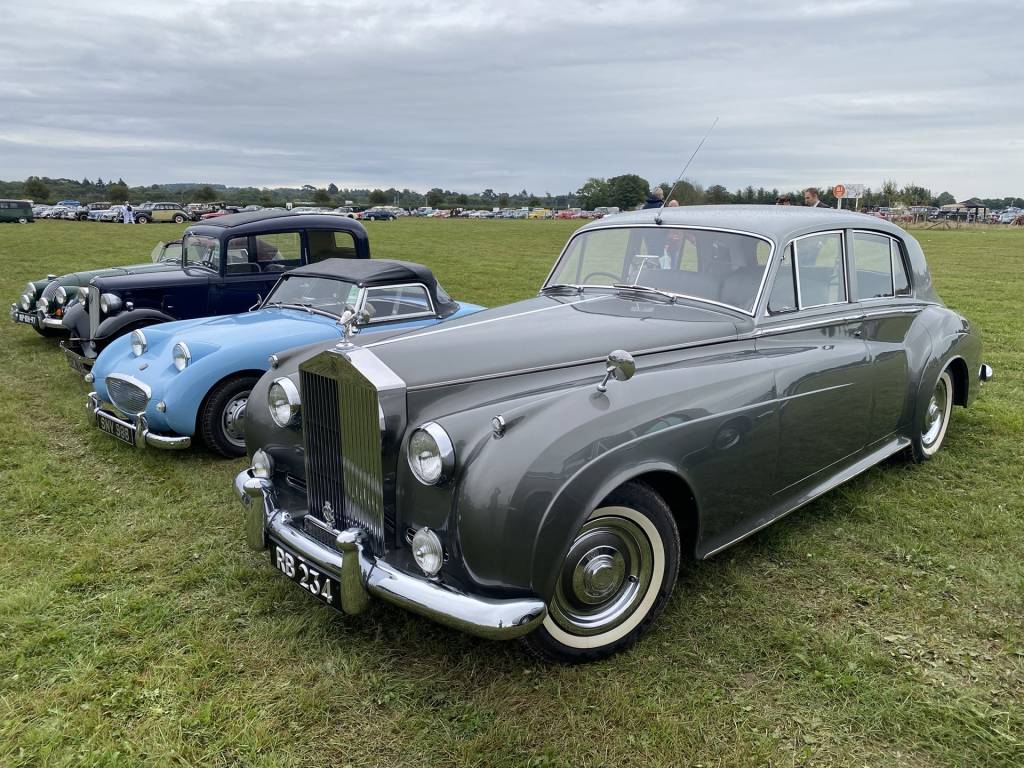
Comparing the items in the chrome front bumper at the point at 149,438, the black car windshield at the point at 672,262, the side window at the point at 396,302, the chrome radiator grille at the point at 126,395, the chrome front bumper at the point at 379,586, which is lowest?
the chrome front bumper at the point at 149,438

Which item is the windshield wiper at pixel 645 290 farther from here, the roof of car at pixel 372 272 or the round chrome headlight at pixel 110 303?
the round chrome headlight at pixel 110 303

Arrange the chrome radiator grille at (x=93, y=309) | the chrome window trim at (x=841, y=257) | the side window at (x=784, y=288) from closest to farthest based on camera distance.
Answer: the side window at (x=784, y=288), the chrome window trim at (x=841, y=257), the chrome radiator grille at (x=93, y=309)

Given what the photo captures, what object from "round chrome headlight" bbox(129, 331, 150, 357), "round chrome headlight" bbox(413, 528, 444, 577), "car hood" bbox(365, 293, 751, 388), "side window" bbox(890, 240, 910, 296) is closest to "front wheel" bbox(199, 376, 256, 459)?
"round chrome headlight" bbox(129, 331, 150, 357)

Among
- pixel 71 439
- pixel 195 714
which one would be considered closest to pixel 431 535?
pixel 195 714

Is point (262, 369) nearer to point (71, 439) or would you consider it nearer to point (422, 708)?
point (71, 439)

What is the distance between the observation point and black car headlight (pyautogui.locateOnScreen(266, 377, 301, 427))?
3557 mm

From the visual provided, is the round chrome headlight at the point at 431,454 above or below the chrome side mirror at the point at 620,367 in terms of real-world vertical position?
below

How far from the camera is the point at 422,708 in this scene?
9.21ft

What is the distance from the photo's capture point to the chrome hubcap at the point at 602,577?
2.91m

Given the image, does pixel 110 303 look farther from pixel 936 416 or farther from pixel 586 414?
pixel 936 416

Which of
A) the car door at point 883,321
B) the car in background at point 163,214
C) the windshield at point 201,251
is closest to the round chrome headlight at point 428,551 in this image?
the car door at point 883,321

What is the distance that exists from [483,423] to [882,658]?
1950 mm

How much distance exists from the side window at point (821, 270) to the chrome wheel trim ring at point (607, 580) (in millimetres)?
1847

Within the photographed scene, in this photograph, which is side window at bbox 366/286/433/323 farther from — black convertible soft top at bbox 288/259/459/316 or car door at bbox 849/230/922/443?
car door at bbox 849/230/922/443
